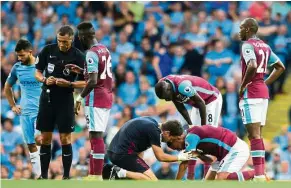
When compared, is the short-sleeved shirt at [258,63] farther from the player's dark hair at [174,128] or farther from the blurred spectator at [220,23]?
the blurred spectator at [220,23]

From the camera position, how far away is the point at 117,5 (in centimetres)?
2336

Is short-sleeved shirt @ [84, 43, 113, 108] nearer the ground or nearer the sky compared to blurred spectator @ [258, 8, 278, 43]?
nearer the ground

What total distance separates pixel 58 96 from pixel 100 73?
674mm

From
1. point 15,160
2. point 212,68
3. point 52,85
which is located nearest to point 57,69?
point 52,85

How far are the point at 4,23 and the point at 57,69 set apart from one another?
8.83 meters

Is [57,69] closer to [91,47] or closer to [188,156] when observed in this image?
[91,47]

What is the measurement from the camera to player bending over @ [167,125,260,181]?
13.8 m

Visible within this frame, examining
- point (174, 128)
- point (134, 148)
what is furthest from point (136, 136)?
point (174, 128)

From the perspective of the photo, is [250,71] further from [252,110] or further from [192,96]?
[192,96]

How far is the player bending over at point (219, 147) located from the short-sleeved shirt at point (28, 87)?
260cm

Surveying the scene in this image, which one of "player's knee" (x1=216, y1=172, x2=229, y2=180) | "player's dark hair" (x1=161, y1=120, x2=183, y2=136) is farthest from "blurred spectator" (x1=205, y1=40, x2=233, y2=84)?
"player's dark hair" (x1=161, y1=120, x2=183, y2=136)

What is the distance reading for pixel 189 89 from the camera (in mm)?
14586

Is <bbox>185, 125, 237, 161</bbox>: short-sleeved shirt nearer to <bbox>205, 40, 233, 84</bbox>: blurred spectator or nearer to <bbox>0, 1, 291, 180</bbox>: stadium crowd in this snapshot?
<bbox>0, 1, 291, 180</bbox>: stadium crowd

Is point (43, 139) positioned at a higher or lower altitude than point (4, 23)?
lower
